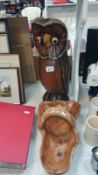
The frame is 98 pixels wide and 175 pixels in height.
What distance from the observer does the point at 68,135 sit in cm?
67

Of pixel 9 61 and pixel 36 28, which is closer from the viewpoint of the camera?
pixel 36 28

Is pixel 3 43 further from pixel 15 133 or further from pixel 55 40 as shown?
pixel 15 133

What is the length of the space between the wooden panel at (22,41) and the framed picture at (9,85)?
11 cm

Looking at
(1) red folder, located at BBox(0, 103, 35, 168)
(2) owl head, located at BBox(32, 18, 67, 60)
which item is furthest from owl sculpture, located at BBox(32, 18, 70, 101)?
(1) red folder, located at BBox(0, 103, 35, 168)

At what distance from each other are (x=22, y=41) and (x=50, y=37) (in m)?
0.20

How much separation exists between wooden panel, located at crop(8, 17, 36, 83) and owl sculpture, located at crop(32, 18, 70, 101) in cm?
14

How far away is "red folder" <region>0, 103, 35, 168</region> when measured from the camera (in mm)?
628

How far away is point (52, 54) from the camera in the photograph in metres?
0.77

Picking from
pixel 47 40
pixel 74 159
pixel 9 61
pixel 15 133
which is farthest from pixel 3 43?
pixel 74 159

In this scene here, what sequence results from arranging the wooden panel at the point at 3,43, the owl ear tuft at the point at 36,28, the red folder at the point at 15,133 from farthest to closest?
the wooden panel at the point at 3,43 < the owl ear tuft at the point at 36,28 < the red folder at the point at 15,133

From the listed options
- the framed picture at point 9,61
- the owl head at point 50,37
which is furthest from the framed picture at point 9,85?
the owl head at point 50,37

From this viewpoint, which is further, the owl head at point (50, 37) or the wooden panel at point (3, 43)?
the wooden panel at point (3, 43)

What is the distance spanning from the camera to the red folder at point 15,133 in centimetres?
63

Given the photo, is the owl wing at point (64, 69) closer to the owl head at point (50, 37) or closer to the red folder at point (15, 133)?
the owl head at point (50, 37)
